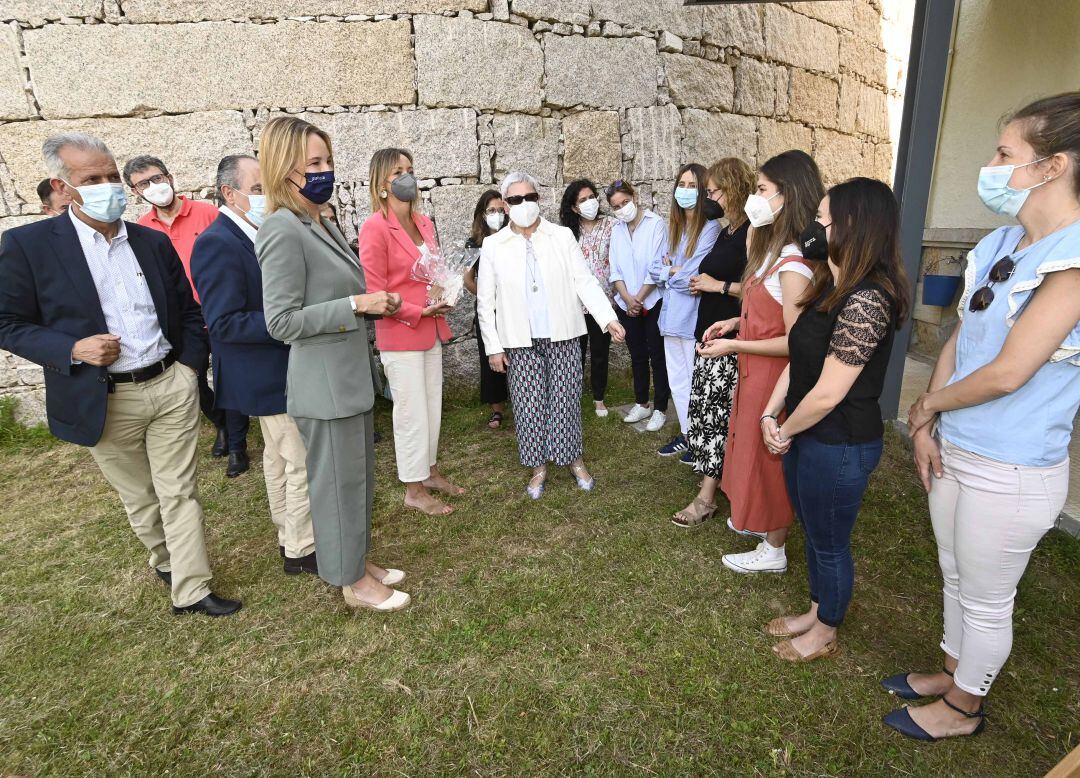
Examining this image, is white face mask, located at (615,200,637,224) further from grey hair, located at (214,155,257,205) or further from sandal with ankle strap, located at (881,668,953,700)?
sandal with ankle strap, located at (881,668,953,700)

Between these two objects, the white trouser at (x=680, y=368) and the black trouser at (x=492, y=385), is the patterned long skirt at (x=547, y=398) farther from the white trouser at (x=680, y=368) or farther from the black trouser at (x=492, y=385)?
the black trouser at (x=492, y=385)

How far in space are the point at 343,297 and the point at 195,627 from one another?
178cm

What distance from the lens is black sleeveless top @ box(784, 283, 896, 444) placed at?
1998mm

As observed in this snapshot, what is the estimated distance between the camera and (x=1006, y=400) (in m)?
1.81

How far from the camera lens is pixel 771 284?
2785 mm

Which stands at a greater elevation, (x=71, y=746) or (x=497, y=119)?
(x=497, y=119)

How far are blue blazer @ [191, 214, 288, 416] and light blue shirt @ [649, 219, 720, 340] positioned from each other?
9.18ft

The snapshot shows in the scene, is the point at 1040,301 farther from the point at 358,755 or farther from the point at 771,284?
the point at 358,755

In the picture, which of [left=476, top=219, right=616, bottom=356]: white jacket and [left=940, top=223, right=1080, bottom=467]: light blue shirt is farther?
[left=476, top=219, right=616, bottom=356]: white jacket

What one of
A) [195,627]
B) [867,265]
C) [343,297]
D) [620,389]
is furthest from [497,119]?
[195,627]

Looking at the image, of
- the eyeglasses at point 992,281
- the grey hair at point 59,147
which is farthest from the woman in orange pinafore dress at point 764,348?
the grey hair at point 59,147

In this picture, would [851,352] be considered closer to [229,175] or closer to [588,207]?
[229,175]

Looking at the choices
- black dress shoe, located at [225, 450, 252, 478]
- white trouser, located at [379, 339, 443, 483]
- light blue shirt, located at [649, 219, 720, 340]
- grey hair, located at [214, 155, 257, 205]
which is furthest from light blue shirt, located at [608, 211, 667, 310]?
black dress shoe, located at [225, 450, 252, 478]

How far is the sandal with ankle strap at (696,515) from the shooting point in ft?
11.8
